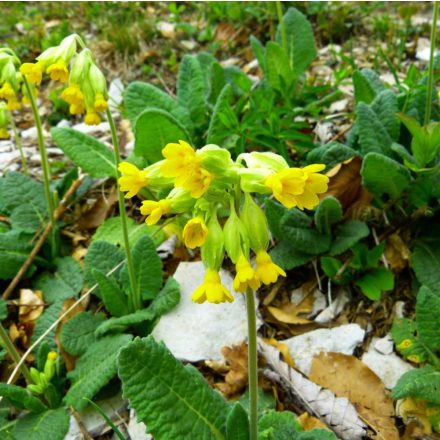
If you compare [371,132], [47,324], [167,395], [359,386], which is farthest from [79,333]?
[371,132]

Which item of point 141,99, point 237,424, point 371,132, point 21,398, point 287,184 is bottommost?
point 21,398

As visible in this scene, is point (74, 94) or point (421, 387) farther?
→ point (74, 94)

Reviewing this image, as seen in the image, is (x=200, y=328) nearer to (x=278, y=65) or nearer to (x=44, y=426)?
(x=44, y=426)

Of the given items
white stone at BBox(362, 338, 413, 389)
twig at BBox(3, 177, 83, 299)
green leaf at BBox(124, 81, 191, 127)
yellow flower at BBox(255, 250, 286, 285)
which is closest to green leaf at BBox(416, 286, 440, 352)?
white stone at BBox(362, 338, 413, 389)

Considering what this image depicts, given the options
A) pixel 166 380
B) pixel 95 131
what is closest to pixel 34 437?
pixel 166 380

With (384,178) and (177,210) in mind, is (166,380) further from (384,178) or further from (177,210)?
(384,178)

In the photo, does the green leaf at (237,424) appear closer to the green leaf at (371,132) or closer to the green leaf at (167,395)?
the green leaf at (167,395)

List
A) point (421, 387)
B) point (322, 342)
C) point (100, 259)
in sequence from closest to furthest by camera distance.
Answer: point (421, 387)
point (322, 342)
point (100, 259)
